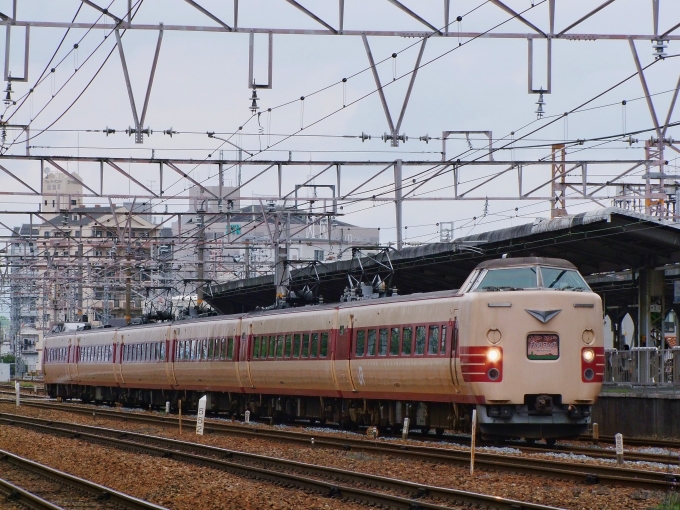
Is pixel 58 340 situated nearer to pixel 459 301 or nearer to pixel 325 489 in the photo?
pixel 459 301

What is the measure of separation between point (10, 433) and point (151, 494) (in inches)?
543

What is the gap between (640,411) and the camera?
2473 centimetres

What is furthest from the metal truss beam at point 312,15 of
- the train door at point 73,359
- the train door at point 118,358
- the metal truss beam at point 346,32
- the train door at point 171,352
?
the train door at point 73,359

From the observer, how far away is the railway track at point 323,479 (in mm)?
13422

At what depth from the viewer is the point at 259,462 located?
63.0 ft

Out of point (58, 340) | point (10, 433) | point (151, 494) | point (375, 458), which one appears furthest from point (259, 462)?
point (58, 340)

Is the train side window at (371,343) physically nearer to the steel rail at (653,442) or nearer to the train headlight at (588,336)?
the steel rail at (653,442)

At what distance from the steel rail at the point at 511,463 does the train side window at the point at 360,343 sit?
231 cm

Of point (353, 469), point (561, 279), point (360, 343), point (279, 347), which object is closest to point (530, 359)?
point (561, 279)

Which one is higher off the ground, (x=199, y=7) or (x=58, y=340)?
(x=199, y=7)

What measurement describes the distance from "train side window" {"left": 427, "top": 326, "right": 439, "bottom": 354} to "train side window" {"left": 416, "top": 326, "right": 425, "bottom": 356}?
283 millimetres

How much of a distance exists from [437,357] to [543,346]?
226cm

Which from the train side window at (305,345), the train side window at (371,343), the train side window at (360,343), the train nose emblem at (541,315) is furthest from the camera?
the train side window at (305,345)

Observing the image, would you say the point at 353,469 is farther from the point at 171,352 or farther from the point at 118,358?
the point at 118,358
